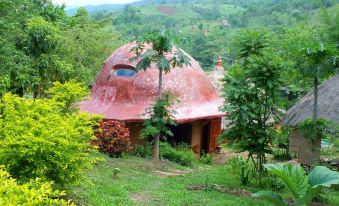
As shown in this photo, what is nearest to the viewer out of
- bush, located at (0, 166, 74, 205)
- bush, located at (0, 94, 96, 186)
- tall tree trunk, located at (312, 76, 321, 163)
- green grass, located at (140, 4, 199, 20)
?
bush, located at (0, 166, 74, 205)

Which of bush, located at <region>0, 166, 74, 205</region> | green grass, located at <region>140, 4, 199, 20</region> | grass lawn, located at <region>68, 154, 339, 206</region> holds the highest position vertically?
green grass, located at <region>140, 4, 199, 20</region>

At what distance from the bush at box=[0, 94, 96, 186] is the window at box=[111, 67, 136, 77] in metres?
11.5

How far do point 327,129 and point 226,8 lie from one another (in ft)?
278

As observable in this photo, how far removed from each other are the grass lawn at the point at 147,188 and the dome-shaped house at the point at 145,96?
3.85 metres

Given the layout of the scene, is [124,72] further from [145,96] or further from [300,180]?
[300,180]

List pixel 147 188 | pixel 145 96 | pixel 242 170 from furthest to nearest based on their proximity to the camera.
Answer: pixel 145 96, pixel 242 170, pixel 147 188

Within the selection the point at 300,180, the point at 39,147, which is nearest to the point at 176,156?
the point at 300,180

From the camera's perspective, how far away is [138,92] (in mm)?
18562

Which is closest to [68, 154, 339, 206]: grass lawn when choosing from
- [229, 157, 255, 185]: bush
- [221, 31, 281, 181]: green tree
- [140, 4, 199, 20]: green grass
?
[229, 157, 255, 185]: bush

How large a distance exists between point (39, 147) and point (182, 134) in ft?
45.1

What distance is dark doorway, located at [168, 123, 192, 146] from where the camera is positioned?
19.8 meters

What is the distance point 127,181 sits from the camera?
11164 mm

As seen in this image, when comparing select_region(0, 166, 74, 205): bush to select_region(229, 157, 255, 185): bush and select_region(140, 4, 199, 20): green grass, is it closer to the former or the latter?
select_region(229, 157, 255, 185): bush

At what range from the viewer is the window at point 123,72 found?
19.1m
